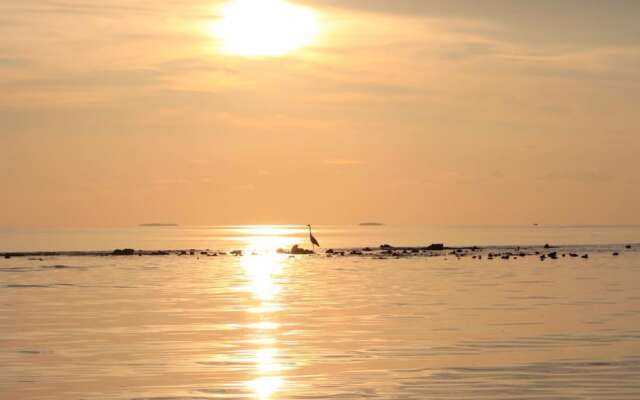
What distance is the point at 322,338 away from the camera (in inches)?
1318

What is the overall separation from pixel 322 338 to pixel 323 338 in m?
0.03

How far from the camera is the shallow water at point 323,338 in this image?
24156 mm

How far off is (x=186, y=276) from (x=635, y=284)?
3109 cm

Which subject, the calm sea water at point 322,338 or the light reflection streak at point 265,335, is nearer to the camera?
the calm sea water at point 322,338

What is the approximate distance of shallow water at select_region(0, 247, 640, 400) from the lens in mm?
24156

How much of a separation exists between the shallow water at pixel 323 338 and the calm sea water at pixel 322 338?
7 centimetres

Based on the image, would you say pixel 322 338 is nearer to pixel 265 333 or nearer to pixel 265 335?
pixel 265 335

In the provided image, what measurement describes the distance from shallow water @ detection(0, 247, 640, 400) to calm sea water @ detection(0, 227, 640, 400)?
0.23 ft

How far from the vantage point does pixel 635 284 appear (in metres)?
58.9

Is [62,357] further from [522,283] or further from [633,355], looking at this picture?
[522,283]

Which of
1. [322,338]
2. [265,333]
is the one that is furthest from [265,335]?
[322,338]

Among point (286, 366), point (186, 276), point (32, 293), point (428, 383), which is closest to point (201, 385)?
point (286, 366)

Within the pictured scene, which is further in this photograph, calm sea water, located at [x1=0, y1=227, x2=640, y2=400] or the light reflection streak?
the light reflection streak

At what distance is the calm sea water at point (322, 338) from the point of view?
24.1 metres
